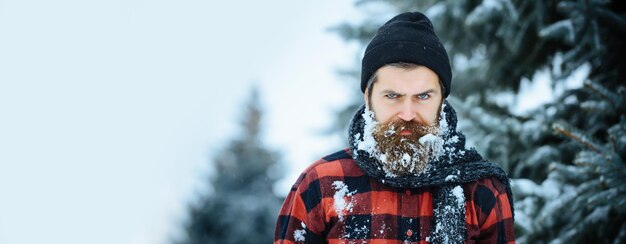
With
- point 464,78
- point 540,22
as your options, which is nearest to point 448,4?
point 540,22

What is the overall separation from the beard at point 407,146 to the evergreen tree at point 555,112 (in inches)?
69.2

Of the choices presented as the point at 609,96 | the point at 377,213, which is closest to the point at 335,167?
the point at 377,213

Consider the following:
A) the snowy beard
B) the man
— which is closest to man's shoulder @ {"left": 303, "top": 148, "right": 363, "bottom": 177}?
the man

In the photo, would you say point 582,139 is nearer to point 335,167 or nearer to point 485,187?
point 485,187

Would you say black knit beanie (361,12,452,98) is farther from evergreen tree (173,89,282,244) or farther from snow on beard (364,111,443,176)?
evergreen tree (173,89,282,244)

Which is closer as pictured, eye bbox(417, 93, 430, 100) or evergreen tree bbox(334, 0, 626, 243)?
eye bbox(417, 93, 430, 100)

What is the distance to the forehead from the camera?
83.0 inches

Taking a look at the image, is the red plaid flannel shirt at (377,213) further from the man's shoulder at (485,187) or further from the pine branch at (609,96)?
the pine branch at (609,96)

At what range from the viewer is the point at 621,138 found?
143 inches

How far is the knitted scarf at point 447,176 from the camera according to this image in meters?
2.04

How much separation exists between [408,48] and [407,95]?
201 millimetres

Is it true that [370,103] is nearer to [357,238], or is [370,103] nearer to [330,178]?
[330,178]

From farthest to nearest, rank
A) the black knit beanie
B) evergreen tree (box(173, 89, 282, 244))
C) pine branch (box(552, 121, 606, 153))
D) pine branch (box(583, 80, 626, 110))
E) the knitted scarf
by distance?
evergreen tree (box(173, 89, 282, 244))
pine branch (box(583, 80, 626, 110))
pine branch (box(552, 121, 606, 153))
the black knit beanie
the knitted scarf

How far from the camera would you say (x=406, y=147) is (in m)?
2.13
